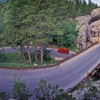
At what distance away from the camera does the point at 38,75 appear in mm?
27109

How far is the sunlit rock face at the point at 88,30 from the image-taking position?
2067 inches

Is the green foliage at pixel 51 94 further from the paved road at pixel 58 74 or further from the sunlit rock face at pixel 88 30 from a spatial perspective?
the sunlit rock face at pixel 88 30

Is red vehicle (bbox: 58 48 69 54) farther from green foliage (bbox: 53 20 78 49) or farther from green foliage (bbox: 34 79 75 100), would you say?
green foliage (bbox: 34 79 75 100)

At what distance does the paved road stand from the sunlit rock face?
52.4 ft

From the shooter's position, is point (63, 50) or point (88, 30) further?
point (88, 30)

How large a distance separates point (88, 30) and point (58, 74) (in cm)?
2745

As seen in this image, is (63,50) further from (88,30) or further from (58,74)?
(58,74)

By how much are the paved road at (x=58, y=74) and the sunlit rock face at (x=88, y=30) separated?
52.4 feet

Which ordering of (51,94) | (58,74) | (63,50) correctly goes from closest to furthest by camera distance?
(51,94) → (58,74) → (63,50)

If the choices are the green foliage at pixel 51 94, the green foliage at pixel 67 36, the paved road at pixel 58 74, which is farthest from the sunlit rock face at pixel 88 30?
the green foliage at pixel 51 94

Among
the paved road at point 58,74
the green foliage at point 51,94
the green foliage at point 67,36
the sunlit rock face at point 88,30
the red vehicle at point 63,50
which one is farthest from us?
the green foliage at point 67,36

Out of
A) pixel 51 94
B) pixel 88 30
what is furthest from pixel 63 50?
pixel 51 94

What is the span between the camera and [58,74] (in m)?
→ 28.2

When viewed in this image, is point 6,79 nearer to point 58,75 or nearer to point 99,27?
point 58,75
